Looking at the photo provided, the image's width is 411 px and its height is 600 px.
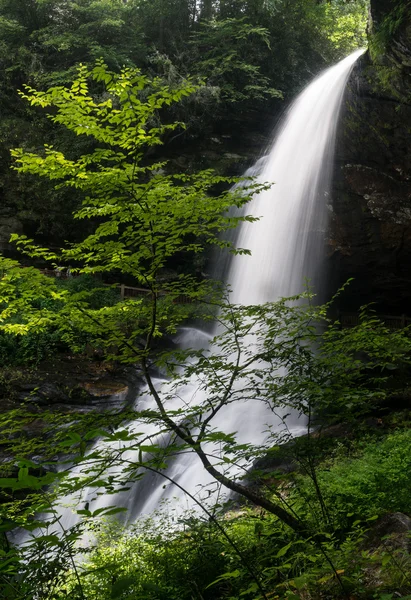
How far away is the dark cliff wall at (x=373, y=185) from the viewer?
12.1 meters

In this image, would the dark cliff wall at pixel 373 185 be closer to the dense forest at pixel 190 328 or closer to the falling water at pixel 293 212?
the dense forest at pixel 190 328

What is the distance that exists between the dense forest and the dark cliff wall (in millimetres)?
67

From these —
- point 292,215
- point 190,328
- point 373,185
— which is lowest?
point 190,328

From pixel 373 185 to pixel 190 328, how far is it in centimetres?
720

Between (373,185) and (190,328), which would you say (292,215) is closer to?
(373,185)

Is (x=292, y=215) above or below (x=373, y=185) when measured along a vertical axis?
below

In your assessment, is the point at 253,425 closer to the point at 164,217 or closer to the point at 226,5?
the point at 164,217

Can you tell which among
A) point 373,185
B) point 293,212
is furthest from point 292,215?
point 373,185

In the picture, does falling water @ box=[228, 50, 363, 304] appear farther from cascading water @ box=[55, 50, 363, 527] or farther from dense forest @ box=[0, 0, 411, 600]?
dense forest @ box=[0, 0, 411, 600]

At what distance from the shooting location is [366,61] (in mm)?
12867

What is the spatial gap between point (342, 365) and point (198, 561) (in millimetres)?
1878

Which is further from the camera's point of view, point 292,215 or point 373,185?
point 292,215

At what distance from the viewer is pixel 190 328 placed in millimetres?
15312

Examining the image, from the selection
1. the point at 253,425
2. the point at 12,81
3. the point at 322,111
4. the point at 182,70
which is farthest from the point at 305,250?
the point at 12,81
